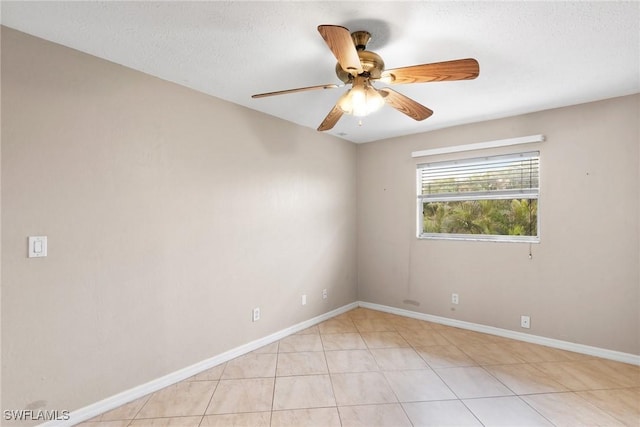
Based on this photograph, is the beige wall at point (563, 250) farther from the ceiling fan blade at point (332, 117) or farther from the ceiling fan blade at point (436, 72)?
the ceiling fan blade at point (436, 72)

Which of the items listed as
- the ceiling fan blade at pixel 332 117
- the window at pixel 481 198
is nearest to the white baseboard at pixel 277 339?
the window at pixel 481 198

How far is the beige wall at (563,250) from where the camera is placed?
9.08ft

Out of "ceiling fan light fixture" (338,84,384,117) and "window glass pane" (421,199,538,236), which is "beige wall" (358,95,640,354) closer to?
"window glass pane" (421,199,538,236)

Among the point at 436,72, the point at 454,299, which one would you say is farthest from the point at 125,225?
→ the point at 454,299

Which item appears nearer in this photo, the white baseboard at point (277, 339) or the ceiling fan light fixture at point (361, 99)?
the ceiling fan light fixture at point (361, 99)

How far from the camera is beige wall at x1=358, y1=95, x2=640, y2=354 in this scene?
277 centimetres

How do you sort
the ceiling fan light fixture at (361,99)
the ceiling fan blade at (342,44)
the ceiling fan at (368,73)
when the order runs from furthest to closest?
the ceiling fan light fixture at (361,99), the ceiling fan at (368,73), the ceiling fan blade at (342,44)

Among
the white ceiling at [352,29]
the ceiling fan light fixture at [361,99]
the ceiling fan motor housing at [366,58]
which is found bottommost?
the ceiling fan light fixture at [361,99]

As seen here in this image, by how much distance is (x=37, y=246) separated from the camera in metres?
1.85

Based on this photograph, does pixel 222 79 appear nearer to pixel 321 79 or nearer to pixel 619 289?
pixel 321 79

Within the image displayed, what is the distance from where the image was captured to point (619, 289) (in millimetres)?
2787

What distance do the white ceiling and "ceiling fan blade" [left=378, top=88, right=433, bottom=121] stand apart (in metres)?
0.28

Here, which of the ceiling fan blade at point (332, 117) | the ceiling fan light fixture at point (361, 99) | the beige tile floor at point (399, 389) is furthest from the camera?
the ceiling fan blade at point (332, 117)

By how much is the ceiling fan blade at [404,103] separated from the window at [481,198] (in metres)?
1.67
